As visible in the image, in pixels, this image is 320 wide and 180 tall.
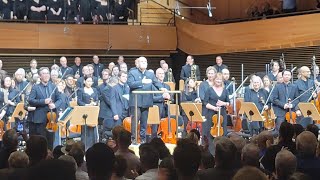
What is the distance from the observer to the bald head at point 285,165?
5.23 meters

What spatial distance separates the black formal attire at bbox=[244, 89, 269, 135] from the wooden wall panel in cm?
822

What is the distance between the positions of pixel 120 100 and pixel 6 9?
7844 mm

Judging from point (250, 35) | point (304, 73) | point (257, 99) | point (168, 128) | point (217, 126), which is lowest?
point (168, 128)

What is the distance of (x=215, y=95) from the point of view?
11883 mm

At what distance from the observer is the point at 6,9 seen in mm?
19828

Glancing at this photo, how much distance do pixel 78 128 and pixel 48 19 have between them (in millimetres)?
7838

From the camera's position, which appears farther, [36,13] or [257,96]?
[36,13]

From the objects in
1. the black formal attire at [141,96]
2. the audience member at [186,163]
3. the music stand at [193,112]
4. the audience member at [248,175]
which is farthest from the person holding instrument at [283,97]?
the audience member at [248,175]

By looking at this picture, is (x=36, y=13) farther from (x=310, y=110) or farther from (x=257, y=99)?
(x=310, y=110)

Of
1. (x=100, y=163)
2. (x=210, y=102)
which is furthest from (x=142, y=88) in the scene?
(x=100, y=163)

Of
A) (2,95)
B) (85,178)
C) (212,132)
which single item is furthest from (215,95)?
(85,178)

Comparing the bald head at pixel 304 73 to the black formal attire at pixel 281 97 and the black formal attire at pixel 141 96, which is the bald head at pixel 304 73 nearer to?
the black formal attire at pixel 281 97

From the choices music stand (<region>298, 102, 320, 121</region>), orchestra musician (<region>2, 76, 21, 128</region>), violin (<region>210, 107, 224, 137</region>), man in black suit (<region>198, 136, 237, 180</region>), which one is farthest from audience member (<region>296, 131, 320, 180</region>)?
orchestra musician (<region>2, 76, 21, 128</region>)

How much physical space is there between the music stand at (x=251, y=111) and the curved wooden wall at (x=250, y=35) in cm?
534
